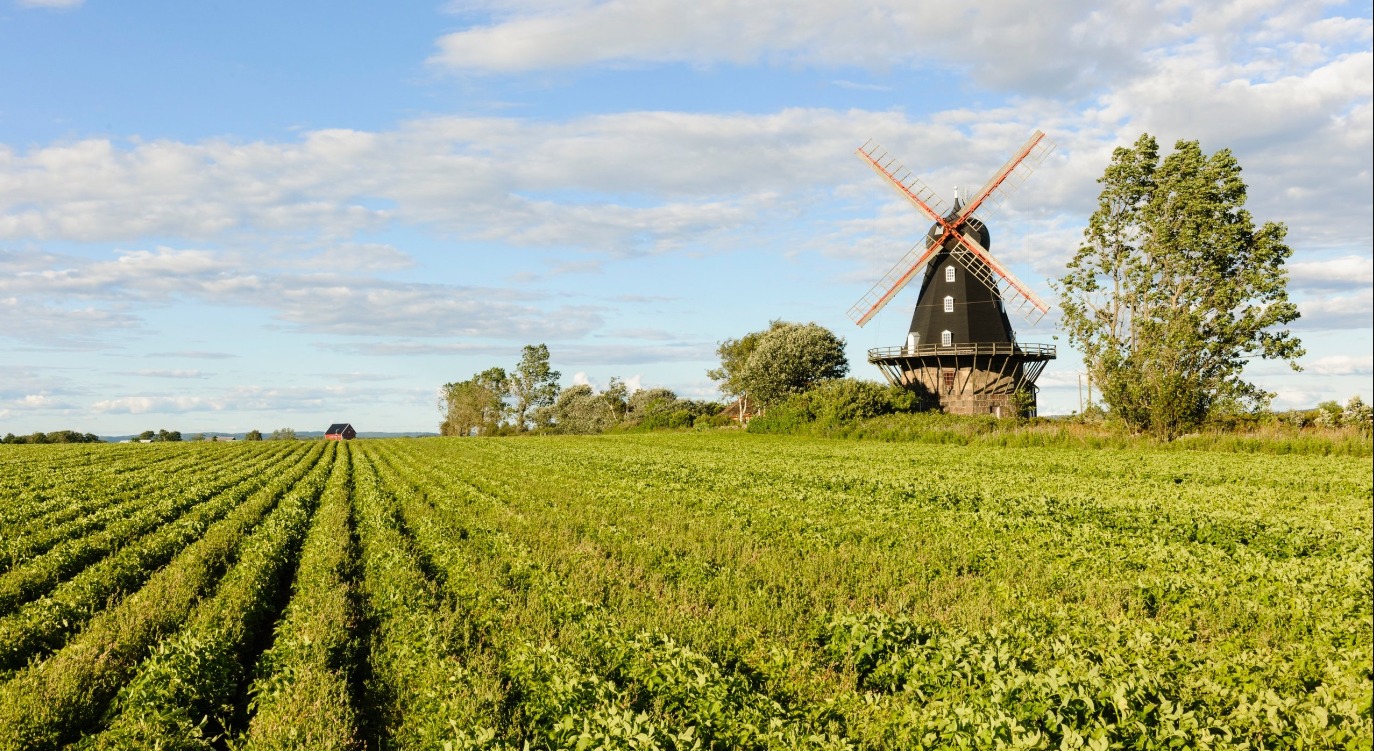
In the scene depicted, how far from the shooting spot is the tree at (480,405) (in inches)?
4818

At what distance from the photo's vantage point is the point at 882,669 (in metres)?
7.93

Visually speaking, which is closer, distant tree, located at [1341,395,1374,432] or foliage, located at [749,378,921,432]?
distant tree, located at [1341,395,1374,432]

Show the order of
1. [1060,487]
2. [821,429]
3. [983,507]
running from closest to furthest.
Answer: [983,507], [1060,487], [821,429]

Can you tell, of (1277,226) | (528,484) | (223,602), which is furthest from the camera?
(1277,226)

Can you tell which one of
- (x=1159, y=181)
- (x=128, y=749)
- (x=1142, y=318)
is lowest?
(x=128, y=749)

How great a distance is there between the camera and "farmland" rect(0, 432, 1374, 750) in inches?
265

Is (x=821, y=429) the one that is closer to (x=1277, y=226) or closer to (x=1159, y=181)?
(x=1159, y=181)

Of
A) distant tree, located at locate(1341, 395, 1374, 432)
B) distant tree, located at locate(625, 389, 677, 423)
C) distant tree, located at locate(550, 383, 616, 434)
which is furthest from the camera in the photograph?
distant tree, located at locate(550, 383, 616, 434)

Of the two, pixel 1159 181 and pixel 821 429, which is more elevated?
pixel 1159 181

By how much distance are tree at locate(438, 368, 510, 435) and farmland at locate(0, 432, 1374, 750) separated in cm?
10366

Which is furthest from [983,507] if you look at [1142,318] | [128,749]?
[1142,318]

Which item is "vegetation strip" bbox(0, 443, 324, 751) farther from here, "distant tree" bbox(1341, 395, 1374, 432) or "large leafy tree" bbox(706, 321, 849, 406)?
"large leafy tree" bbox(706, 321, 849, 406)

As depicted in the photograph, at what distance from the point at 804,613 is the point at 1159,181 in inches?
1851

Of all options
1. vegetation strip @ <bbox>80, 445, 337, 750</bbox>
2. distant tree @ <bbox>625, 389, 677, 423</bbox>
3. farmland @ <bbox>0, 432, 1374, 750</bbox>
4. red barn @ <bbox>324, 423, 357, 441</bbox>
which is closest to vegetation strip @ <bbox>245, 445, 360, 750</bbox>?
farmland @ <bbox>0, 432, 1374, 750</bbox>
